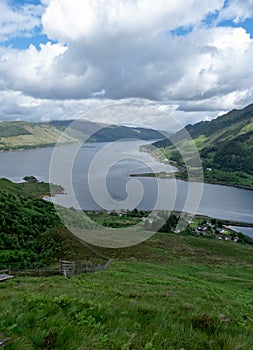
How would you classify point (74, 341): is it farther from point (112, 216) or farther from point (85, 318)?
point (112, 216)

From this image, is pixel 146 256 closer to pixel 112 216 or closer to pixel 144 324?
pixel 144 324

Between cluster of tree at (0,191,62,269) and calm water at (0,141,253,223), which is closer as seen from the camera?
cluster of tree at (0,191,62,269)

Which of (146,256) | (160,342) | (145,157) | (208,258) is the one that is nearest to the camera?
(160,342)

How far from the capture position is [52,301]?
6.45 m

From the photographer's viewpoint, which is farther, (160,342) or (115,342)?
(160,342)

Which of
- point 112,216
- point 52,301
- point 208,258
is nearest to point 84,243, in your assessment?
point 208,258

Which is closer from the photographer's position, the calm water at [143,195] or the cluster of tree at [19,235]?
the cluster of tree at [19,235]

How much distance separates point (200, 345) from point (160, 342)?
81cm

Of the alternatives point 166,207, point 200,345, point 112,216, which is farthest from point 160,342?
point 166,207

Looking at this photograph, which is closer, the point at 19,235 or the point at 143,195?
the point at 19,235

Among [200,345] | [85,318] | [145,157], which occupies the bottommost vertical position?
[200,345]

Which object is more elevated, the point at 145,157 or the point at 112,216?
the point at 145,157

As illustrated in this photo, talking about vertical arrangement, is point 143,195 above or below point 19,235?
above

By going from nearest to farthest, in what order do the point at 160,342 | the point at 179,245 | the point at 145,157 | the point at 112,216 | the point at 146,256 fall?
1. the point at 160,342
2. the point at 146,256
3. the point at 179,245
4. the point at 112,216
5. the point at 145,157
